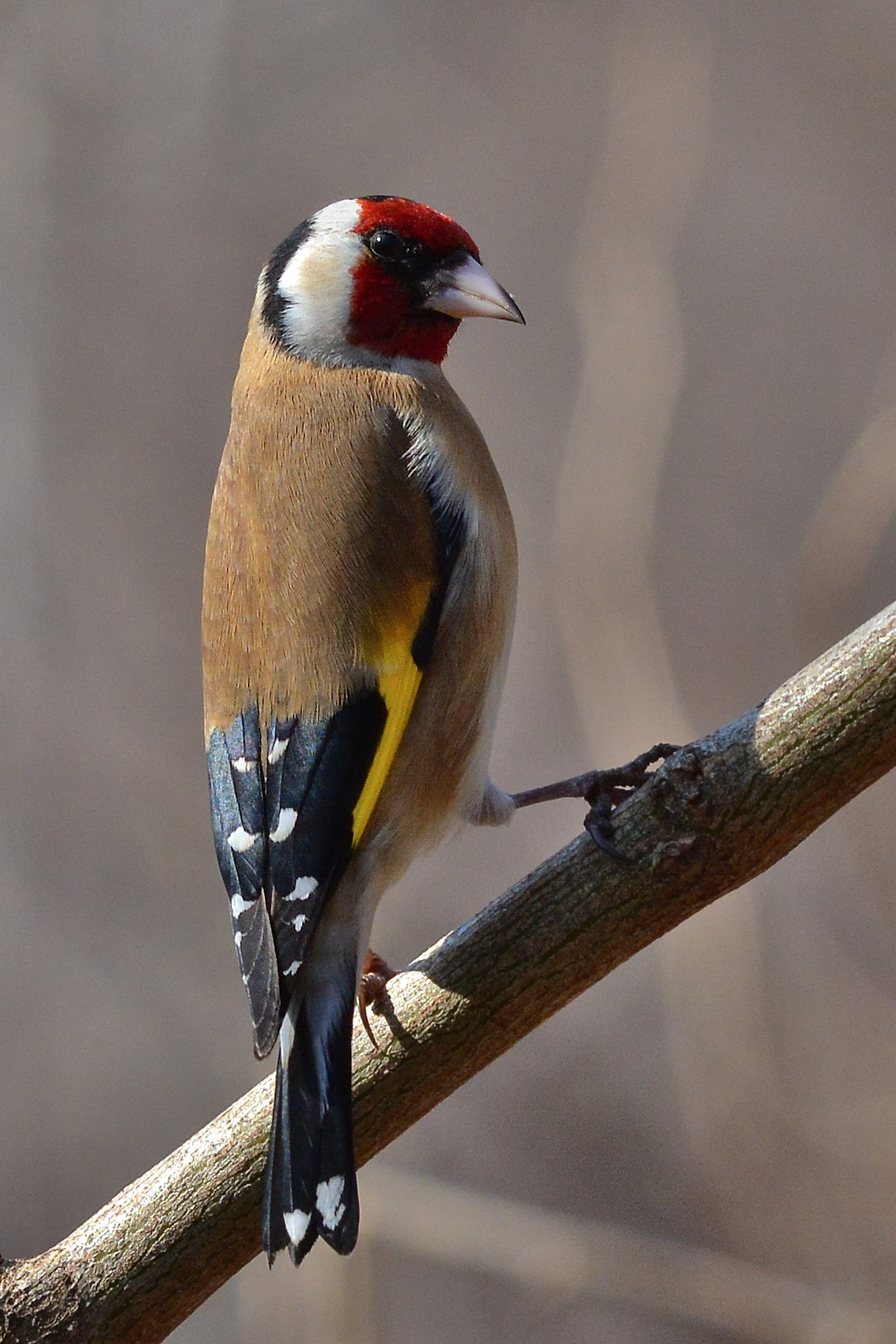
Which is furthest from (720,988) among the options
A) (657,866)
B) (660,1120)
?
(657,866)

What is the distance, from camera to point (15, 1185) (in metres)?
5.03

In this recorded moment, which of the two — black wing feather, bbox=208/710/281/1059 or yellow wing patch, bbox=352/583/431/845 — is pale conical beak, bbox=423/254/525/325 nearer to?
yellow wing patch, bbox=352/583/431/845

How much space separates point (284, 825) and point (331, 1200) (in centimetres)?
59

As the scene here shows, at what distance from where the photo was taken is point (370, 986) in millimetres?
2475

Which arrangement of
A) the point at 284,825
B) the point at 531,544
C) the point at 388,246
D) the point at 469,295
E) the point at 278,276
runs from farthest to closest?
the point at 531,544
the point at 278,276
the point at 388,246
the point at 469,295
the point at 284,825

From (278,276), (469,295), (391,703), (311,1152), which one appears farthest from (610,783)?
(278,276)

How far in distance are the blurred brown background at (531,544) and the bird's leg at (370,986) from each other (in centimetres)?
159

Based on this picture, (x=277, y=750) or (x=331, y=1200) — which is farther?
(x=277, y=750)

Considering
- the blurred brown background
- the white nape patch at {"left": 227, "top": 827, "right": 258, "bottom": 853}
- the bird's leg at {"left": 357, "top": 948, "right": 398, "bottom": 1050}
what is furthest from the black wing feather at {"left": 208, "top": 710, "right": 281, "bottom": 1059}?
the blurred brown background

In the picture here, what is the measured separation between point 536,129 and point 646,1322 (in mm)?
4136

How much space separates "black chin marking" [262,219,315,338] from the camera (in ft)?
10.5

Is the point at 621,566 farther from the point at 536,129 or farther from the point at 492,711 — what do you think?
the point at 536,129

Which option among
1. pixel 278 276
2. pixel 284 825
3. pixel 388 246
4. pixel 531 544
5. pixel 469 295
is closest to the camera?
pixel 284 825

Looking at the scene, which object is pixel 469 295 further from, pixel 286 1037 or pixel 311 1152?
pixel 311 1152
